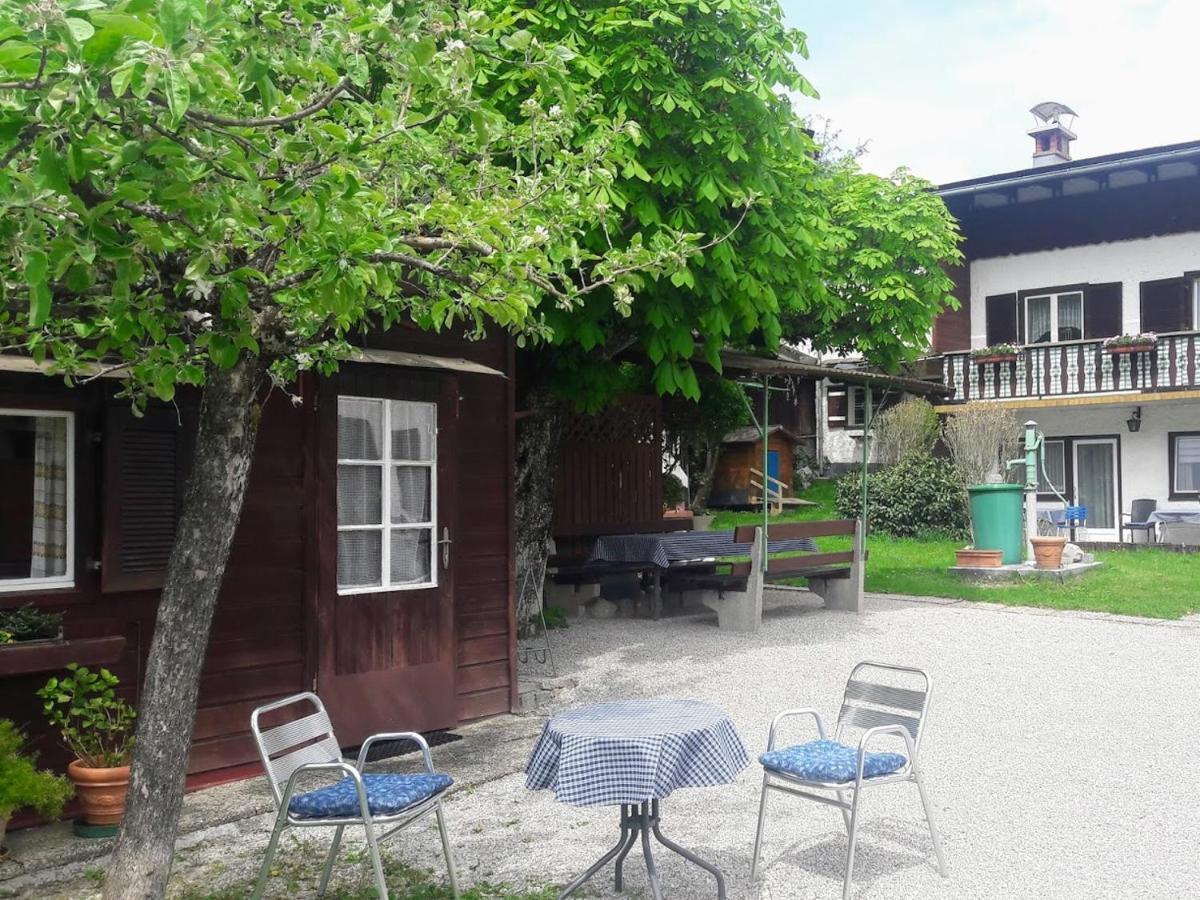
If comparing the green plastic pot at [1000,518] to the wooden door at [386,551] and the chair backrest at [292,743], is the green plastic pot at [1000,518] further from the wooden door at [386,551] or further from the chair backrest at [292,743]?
the chair backrest at [292,743]

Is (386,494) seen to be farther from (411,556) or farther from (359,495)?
(411,556)

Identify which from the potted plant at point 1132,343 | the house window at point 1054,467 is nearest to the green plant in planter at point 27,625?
the potted plant at point 1132,343

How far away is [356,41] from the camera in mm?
3334

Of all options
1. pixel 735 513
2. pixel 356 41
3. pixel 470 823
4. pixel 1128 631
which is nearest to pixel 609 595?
pixel 1128 631

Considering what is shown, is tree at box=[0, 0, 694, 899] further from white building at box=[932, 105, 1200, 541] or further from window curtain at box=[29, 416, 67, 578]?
white building at box=[932, 105, 1200, 541]

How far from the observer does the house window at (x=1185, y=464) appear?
20172 mm

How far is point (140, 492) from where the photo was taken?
19.3ft

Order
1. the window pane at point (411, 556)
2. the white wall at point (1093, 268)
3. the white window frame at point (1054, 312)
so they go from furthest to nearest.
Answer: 1. the white window frame at point (1054, 312)
2. the white wall at point (1093, 268)
3. the window pane at point (411, 556)

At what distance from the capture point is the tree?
276 centimetres

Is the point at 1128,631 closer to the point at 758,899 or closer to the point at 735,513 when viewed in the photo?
the point at 758,899

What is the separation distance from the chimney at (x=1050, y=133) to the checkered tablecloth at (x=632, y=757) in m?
24.6

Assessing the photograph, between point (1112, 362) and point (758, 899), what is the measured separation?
18342 millimetres

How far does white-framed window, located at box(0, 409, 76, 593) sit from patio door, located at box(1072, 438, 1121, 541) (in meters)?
19.2

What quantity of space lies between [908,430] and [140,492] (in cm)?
1768
